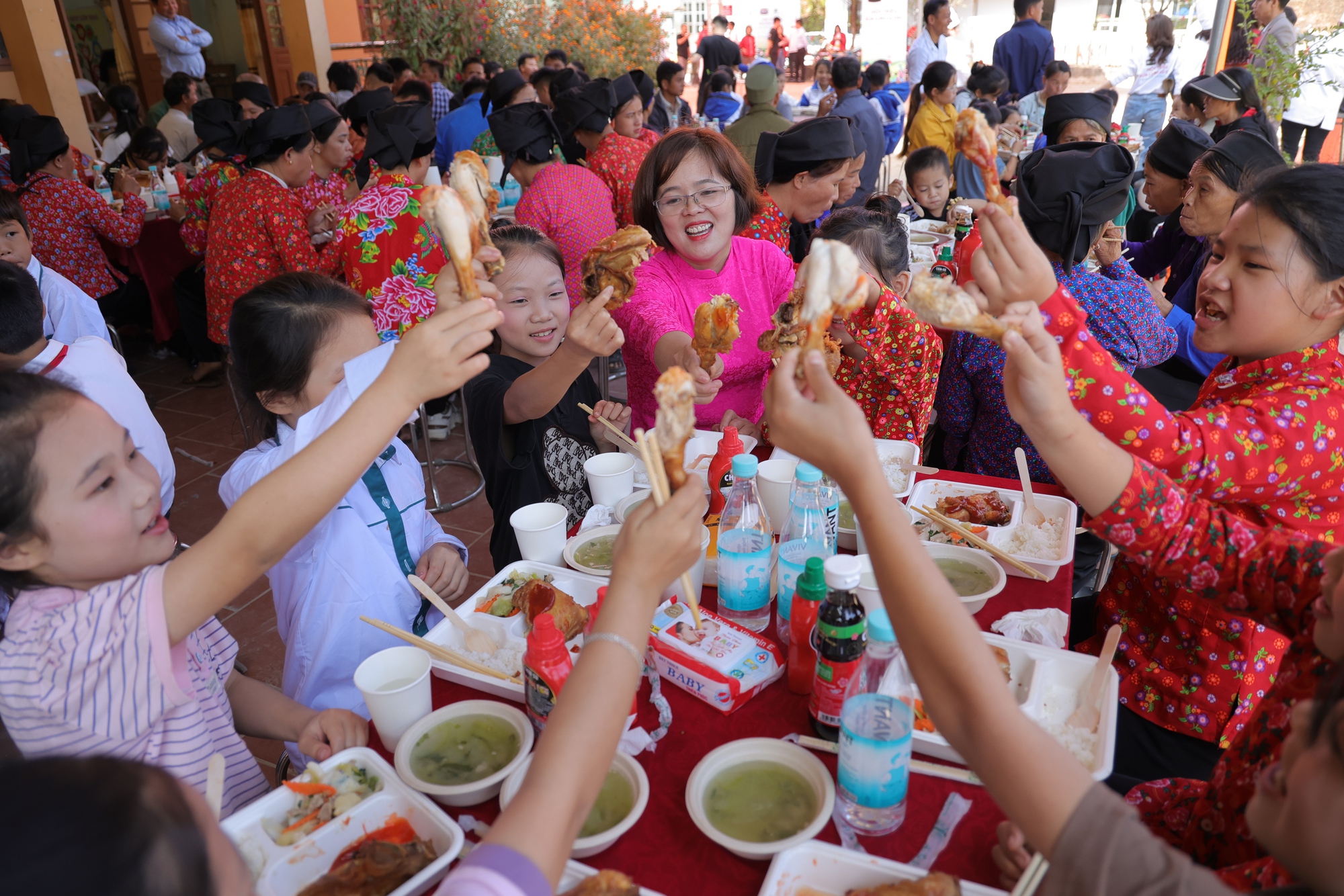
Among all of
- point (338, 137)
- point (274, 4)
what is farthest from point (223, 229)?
point (274, 4)

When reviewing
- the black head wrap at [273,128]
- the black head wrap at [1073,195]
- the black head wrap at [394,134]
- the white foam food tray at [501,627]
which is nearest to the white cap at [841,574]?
the white foam food tray at [501,627]

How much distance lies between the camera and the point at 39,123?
20.2 ft

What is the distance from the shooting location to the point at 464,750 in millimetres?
1662

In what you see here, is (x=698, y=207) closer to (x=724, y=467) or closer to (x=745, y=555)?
(x=724, y=467)

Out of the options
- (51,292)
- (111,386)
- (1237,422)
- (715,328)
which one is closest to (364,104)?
(51,292)

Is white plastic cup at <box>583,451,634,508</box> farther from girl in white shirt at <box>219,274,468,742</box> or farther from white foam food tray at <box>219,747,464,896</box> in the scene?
white foam food tray at <box>219,747,464,896</box>

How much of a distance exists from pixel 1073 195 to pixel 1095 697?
7.21 feet

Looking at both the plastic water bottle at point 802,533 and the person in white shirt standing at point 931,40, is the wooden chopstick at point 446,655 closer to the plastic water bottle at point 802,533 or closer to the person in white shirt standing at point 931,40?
the plastic water bottle at point 802,533

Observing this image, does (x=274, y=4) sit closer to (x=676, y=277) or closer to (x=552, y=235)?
(x=552, y=235)

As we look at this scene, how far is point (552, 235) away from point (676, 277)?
2447 millimetres

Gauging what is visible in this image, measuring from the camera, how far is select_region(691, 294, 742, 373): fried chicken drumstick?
2.75 meters

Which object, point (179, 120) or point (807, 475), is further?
point (179, 120)

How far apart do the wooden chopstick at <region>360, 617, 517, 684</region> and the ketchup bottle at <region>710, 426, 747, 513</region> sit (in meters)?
0.93

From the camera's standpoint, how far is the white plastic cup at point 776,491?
247 centimetres
